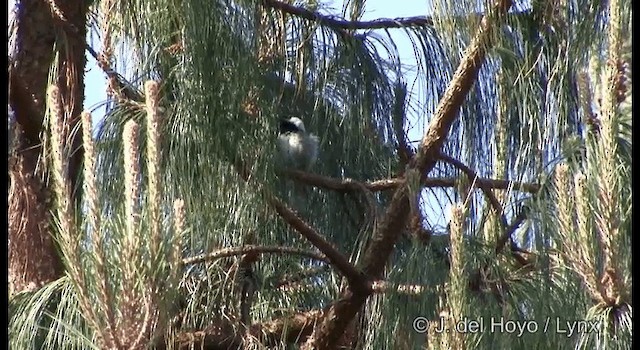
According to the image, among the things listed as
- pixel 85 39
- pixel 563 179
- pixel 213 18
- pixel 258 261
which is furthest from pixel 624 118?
pixel 85 39

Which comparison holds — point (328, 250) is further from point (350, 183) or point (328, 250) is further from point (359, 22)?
point (359, 22)

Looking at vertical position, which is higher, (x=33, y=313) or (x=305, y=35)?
(x=305, y=35)

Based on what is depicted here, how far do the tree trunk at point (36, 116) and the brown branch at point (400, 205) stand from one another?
427 mm

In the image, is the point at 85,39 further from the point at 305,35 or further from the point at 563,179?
the point at 563,179

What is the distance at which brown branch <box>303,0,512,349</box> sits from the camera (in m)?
1.46

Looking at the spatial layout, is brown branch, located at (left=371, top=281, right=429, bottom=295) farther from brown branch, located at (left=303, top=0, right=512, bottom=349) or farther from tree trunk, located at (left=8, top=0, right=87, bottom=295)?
tree trunk, located at (left=8, top=0, right=87, bottom=295)

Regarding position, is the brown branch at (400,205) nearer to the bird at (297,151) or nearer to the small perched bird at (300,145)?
the bird at (297,151)

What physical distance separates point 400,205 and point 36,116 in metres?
0.58

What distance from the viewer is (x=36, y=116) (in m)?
1.61

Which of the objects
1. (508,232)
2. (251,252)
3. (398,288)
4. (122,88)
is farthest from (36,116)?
(508,232)

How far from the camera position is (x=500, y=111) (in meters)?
1.66

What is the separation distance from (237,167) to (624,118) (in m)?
0.56

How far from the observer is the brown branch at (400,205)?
146 centimetres

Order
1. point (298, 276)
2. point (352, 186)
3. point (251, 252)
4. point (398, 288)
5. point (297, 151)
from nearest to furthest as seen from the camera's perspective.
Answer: point (398, 288) < point (251, 252) < point (352, 186) < point (298, 276) < point (297, 151)
